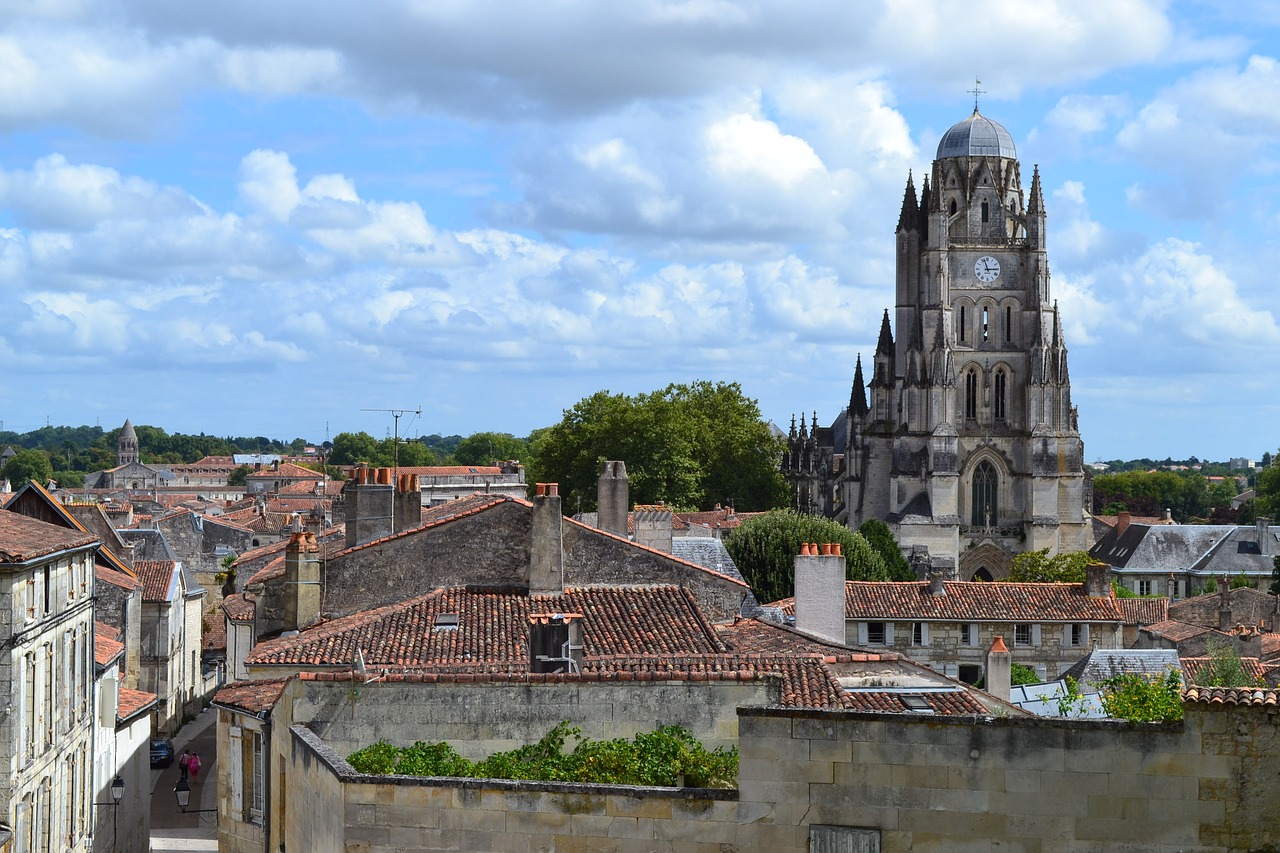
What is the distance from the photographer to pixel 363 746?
1659 cm

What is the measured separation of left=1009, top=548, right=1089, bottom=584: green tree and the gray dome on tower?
28598 mm

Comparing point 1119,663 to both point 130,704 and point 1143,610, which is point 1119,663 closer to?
point 130,704

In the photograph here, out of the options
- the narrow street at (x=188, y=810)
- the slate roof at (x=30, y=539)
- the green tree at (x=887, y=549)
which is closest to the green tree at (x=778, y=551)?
the green tree at (x=887, y=549)

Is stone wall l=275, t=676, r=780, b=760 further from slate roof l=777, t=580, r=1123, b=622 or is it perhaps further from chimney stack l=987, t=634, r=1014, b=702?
slate roof l=777, t=580, r=1123, b=622

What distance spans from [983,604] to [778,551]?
43.9 feet

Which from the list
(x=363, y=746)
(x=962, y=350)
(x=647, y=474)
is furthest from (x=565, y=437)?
(x=363, y=746)

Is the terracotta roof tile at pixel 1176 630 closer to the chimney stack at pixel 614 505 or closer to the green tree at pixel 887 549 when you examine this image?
the green tree at pixel 887 549

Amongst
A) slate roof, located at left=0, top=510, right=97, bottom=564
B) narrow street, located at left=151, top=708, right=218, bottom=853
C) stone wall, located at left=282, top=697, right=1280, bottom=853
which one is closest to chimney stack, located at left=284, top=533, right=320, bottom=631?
slate roof, located at left=0, top=510, right=97, bottom=564

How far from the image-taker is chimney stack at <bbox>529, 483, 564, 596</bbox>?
25.9 meters

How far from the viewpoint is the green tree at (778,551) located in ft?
205

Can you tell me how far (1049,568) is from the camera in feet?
250

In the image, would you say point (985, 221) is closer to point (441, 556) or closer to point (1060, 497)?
point (1060, 497)

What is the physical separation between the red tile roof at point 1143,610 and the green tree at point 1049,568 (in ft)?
22.4

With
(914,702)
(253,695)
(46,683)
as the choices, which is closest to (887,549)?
(46,683)
